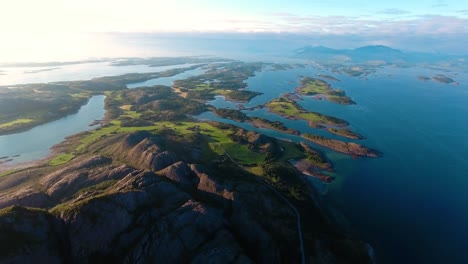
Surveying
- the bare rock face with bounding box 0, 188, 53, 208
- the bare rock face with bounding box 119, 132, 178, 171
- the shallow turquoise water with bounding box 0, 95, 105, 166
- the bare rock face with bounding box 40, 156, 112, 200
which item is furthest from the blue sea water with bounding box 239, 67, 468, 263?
the shallow turquoise water with bounding box 0, 95, 105, 166

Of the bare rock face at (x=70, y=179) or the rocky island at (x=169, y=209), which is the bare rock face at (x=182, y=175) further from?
the bare rock face at (x=70, y=179)

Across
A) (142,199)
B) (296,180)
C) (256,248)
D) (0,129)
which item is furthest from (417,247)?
(0,129)

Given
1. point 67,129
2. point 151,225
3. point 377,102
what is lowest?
point 377,102

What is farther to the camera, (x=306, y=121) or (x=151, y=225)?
(x=306, y=121)

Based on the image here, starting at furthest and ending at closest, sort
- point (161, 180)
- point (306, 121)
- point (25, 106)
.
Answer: point (25, 106) → point (306, 121) → point (161, 180)

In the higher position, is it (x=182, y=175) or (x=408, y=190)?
(x=182, y=175)

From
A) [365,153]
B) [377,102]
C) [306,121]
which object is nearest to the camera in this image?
[365,153]

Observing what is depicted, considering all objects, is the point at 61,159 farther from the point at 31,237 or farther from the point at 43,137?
the point at 31,237

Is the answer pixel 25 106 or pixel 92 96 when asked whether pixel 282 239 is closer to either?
pixel 25 106

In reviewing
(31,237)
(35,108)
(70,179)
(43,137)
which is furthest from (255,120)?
(35,108)
